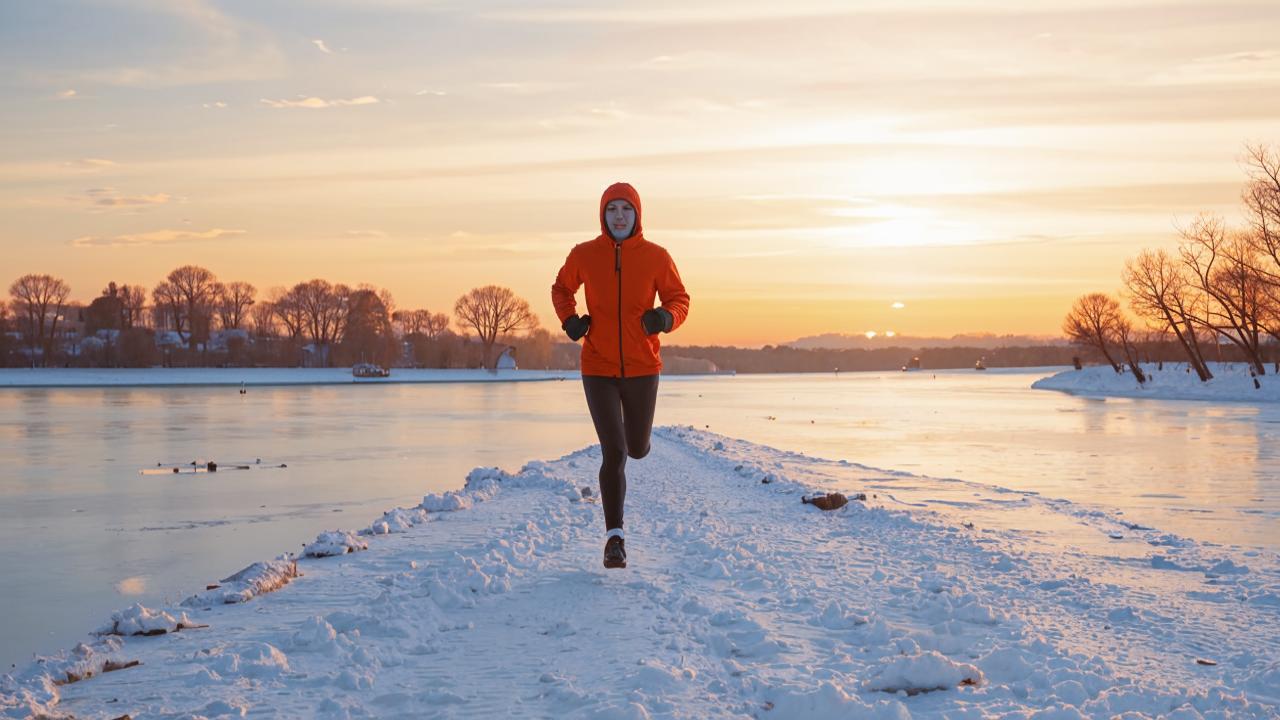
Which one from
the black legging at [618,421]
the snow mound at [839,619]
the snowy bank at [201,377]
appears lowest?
the snowy bank at [201,377]

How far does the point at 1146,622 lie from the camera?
15.8 ft

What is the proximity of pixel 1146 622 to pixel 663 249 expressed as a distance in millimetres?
3209

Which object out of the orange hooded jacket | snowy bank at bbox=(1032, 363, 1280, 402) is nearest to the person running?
the orange hooded jacket

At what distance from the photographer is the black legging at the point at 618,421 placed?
575 centimetres

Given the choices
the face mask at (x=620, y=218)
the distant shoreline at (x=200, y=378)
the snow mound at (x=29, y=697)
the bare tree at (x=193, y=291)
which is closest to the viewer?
the snow mound at (x=29, y=697)

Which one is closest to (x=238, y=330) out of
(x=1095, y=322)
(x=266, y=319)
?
(x=266, y=319)

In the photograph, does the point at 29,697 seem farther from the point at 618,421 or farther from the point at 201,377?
the point at 201,377

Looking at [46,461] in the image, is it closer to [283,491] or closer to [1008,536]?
[283,491]

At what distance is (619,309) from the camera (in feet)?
18.6

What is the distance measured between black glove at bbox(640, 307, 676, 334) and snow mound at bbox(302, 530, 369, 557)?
3145 mm

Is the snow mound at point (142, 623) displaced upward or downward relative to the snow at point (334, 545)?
upward

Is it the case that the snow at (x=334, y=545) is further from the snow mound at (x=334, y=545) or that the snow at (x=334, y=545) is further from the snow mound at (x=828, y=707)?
the snow mound at (x=828, y=707)

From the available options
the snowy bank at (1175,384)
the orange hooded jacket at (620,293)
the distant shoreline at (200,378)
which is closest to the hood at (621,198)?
the orange hooded jacket at (620,293)

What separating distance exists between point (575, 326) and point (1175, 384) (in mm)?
58141
